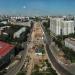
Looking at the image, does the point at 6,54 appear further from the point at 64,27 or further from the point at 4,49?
the point at 64,27

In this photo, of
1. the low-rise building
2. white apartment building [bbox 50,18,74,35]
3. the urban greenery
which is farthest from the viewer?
white apartment building [bbox 50,18,74,35]

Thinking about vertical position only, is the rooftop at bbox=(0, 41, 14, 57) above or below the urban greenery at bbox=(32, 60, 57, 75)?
above

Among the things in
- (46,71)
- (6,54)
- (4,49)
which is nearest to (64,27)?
(4,49)

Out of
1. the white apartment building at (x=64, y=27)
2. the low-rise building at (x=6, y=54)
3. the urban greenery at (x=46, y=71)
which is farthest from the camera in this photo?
the white apartment building at (x=64, y=27)

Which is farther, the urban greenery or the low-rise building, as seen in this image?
the low-rise building

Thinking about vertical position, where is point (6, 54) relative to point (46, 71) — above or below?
above

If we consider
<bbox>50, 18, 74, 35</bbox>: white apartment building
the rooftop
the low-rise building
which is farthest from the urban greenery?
<bbox>50, 18, 74, 35</bbox>: white apartment building

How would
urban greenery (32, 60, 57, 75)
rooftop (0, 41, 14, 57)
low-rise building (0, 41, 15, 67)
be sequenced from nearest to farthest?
urban greenery (32, 60, 57, 75) < low-rise building (0, 41, 15, 67) < rooftop (0, 41, 14, 57)

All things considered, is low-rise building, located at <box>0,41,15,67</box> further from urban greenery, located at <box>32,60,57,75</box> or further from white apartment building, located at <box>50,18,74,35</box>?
white apartment building, located at <box>50,18,74,35</box>

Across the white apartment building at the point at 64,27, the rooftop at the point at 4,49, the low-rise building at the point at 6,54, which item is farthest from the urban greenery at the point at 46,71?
the white apartment building at the point at 64,27

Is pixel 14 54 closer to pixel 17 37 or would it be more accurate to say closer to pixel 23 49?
pixel 23 49

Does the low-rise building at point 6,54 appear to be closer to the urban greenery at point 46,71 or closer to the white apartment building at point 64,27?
the urban greenery at point 46,71
